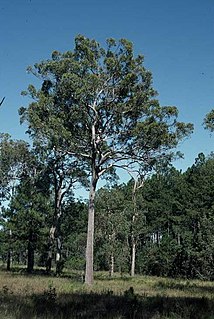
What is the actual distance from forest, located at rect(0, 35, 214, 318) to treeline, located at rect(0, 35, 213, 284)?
2.4 inches

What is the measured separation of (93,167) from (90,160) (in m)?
2.75

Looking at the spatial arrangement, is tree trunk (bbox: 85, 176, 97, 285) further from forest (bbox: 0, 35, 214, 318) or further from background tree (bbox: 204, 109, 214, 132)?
background tree (bbox: 204, 109, 214, 132)

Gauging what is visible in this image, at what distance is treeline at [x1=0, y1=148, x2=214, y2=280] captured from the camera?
36.0m

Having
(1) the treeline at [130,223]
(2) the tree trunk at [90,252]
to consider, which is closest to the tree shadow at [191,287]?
(2) the tree trunk at [90,252]

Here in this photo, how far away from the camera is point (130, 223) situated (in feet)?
142

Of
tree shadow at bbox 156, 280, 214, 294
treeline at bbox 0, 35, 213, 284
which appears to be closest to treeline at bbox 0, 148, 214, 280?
treeline at bbox 0, 35, 213, 284

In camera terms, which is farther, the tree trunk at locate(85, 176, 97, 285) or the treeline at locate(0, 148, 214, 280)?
the treeline at locate(0, 148, 214, 280)

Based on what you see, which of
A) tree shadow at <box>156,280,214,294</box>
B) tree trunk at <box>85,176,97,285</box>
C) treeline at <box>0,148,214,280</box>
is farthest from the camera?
treeline at <box>0,148,214,280</box>

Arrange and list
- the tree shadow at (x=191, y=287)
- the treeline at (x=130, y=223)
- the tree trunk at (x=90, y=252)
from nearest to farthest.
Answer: the tree shadow at (x=191, y=287), the tree trunk at (x=90, y=252), the treeline at (x=130, y=223)

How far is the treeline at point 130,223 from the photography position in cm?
3597

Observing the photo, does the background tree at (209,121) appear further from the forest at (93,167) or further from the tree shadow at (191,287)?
the tree shadow at (191,287)

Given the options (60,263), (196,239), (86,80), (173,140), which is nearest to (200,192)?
(196,239)

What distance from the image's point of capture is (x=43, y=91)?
2483 cm

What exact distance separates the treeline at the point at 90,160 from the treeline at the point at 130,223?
0.40 ft
